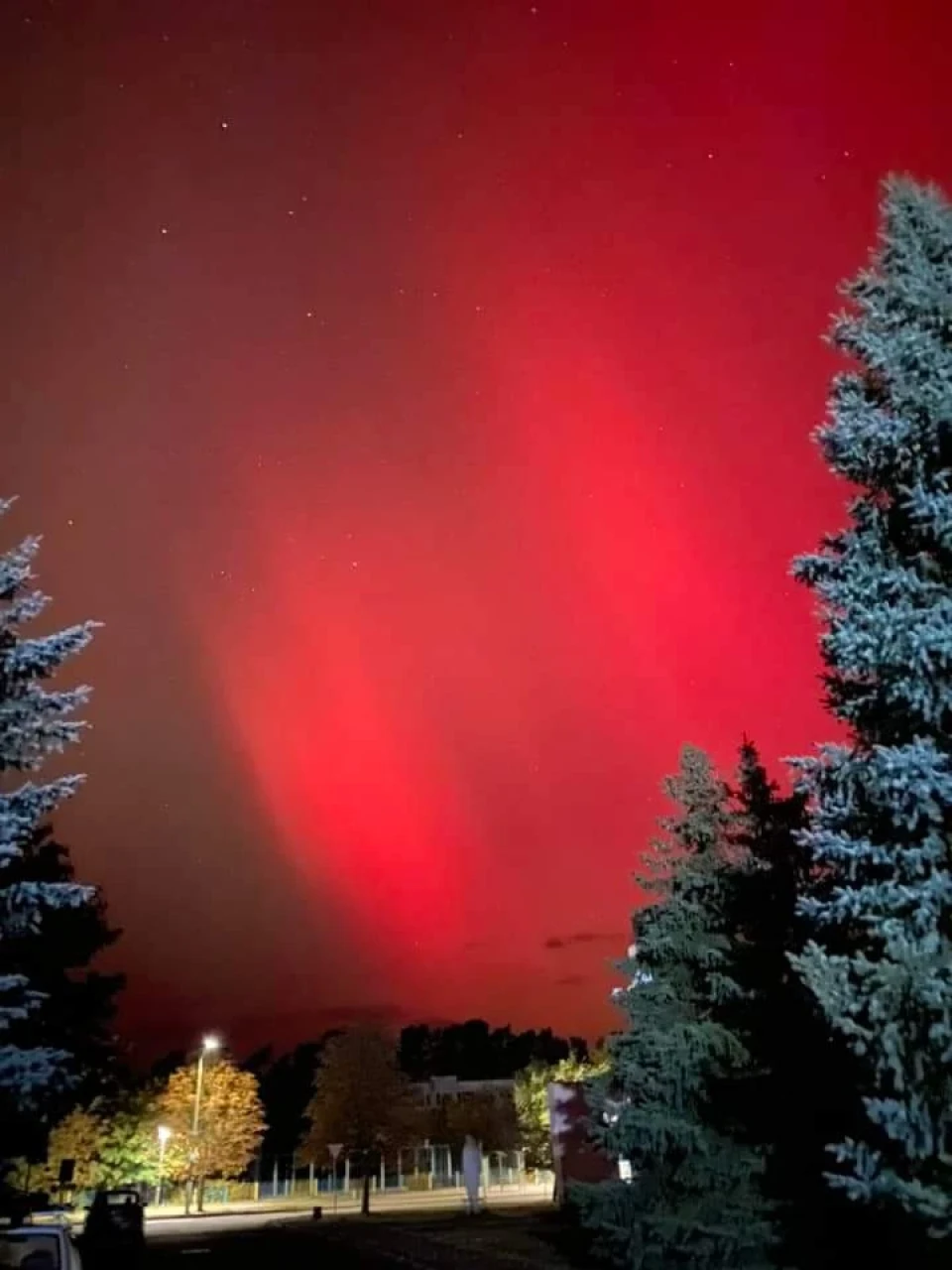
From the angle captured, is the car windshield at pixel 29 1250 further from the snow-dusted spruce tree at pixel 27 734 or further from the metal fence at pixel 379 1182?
the metal fence at pixel 379 1182

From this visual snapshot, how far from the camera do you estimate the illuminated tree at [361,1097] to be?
54.7m

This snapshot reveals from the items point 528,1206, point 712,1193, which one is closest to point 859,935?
point 712,1193

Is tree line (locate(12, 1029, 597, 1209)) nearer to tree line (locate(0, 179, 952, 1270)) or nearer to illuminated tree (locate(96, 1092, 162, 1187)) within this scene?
illuminated tree (locate(96, 1092, 162, 1187))

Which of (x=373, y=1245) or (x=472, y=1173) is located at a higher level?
(x=472, y=1173)

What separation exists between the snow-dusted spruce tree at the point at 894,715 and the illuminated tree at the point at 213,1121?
59138 millimetres

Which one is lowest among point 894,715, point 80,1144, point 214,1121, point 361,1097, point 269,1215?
point 269,1215

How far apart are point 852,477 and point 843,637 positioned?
223 centimetres

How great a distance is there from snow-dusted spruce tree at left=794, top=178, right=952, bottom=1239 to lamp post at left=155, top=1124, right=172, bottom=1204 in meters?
56.9

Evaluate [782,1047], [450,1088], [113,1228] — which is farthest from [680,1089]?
[450,1088]

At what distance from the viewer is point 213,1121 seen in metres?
64.6

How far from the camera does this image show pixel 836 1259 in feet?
49.8

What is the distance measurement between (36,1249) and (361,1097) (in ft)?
154

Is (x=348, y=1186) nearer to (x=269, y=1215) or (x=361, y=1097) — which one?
(x=361, y=1097)

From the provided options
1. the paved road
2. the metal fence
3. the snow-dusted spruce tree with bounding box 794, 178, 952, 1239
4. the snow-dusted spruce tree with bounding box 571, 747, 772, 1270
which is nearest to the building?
the metal fence
